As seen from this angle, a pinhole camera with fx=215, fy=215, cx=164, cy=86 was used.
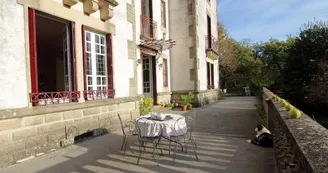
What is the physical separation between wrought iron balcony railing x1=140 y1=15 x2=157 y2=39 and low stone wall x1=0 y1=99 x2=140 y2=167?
4072 mm

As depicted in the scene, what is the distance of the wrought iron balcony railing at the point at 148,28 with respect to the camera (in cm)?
895

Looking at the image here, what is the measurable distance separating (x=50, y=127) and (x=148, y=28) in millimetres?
6412

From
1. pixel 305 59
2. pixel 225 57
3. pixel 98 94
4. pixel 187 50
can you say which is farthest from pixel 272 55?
pixel 98 94

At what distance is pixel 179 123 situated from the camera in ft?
12.8

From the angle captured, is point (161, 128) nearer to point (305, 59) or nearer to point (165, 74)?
point (165, 74)

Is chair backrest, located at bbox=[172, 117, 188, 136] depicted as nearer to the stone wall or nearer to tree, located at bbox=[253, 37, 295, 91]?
the stone wall

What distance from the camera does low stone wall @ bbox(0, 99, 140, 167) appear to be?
11.7 ft

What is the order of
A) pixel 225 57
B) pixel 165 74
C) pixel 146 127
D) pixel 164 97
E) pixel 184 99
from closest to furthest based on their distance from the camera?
pixel 146 127 → pixel 184 99 → pixel 164 97 → pixel 165 74 → pixel 225 57

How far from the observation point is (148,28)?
9.46 meters

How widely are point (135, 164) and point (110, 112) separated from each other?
248 cm

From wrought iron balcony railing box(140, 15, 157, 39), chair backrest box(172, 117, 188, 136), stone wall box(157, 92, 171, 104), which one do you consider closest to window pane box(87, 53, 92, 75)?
chair backrest box(172, 117, 188, 136)

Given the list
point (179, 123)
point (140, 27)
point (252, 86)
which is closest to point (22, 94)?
point (179, 123)

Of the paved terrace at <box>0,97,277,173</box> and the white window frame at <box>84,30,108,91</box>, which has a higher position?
the white window frame at <box>84,30,108,91</box>

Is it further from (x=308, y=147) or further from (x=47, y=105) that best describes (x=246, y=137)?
(x=47, y=105)
